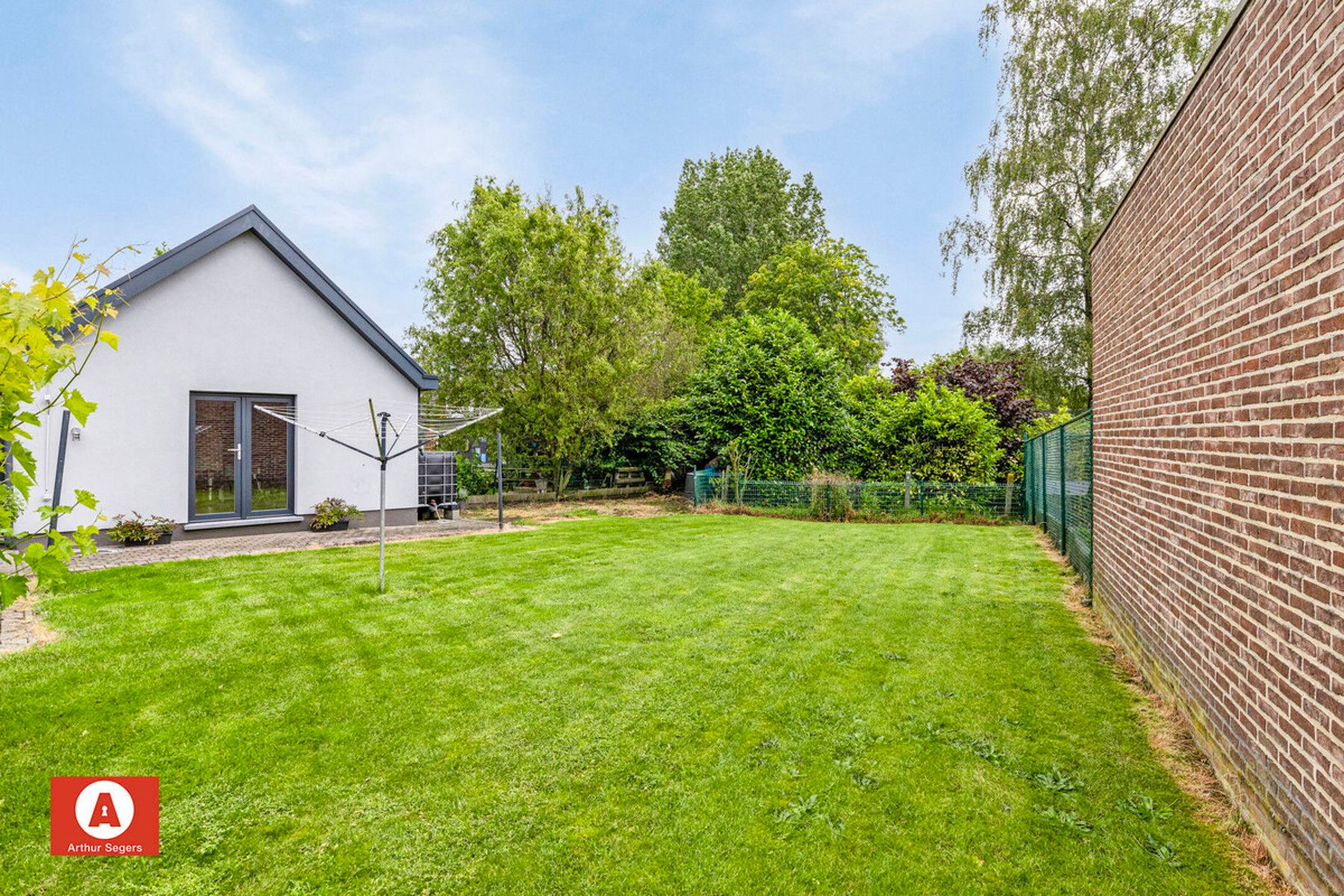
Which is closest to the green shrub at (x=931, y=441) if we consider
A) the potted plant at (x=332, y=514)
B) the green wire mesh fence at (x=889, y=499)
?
the green wire mesh fence at (x=889, y=499)

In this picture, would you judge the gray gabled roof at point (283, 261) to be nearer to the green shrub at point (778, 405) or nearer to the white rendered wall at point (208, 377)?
the white rendered wall at point (208, 377)

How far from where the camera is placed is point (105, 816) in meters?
2.69

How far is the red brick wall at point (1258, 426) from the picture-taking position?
2.12 meters

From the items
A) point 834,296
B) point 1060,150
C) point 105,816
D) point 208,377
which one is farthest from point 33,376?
point 834,296

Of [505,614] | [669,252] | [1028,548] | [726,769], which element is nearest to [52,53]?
[505,614]

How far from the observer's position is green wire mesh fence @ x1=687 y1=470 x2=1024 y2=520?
1367cm

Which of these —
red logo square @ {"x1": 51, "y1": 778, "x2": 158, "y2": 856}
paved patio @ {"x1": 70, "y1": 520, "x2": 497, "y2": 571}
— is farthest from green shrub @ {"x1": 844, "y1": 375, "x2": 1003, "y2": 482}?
red logo square @ {"x1": 51, "y1": 778, "x2": 158, "y2": 856}

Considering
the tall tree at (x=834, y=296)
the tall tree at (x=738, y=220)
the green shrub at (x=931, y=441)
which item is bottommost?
the green shrub at (x=931, y=441)

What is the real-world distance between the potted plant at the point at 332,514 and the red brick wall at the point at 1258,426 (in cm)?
1099

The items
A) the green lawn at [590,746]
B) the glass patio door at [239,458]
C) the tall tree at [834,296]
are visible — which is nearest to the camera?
the green lawn at [590,746]

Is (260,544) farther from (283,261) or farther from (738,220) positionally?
(738,220)

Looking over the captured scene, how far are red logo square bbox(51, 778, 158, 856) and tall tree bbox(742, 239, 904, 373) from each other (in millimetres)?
27559

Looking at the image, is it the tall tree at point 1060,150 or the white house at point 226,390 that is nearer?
the white house at point 226,390

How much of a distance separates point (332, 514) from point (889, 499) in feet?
36.1
